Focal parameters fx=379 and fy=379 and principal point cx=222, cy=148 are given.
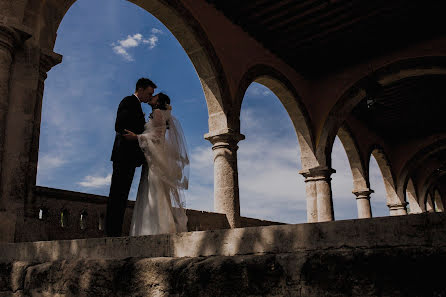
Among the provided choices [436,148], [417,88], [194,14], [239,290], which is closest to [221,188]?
[194,14]

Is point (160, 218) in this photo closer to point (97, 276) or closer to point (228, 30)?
point (97, 276)


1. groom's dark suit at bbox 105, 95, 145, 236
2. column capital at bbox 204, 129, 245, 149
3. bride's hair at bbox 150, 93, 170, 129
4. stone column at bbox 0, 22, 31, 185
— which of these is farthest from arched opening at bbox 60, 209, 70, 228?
column capital at bbox 204, 129, 245, 149

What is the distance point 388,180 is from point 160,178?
40.8 feet

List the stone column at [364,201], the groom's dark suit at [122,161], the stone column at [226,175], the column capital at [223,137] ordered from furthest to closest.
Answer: the stone column at [364,201] < the column capital at [223,137] < the stone column at [226,175] < the groom's dark suit at [122,161]

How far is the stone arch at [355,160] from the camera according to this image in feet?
37.6

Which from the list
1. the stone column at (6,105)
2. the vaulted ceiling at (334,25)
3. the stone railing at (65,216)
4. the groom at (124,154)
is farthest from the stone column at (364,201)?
the stone column at (6,105)

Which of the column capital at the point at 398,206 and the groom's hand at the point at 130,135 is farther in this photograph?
the column capital at the point at 398,206

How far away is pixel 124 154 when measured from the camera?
11.0 ft

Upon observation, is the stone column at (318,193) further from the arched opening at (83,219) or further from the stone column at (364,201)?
the arched opening at (83,219)

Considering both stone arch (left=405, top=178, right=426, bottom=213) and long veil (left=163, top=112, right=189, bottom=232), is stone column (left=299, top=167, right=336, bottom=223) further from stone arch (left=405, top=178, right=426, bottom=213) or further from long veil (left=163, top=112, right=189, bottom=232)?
stone arch (left=405, top=178, right=426, bottom=213)

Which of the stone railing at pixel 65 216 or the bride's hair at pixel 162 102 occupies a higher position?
the bride's hair at pixel 162 102

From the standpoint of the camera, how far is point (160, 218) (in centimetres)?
332

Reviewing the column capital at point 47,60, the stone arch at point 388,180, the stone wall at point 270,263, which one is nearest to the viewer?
the stone wall at point 270,263

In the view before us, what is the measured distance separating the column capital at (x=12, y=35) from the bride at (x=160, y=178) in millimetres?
1387
